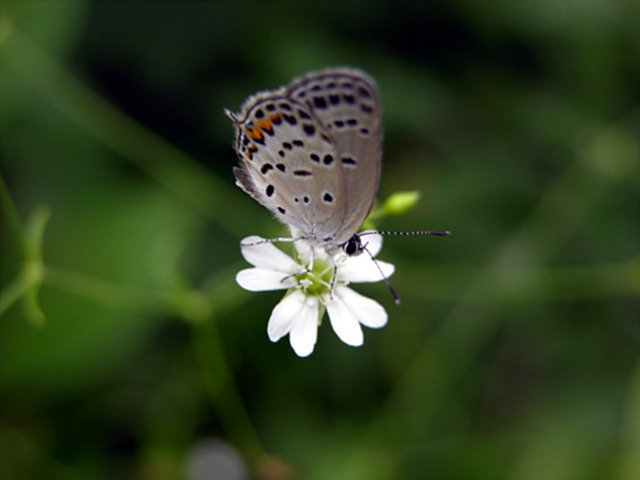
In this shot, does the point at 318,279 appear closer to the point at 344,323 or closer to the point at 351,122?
the point at 344,323

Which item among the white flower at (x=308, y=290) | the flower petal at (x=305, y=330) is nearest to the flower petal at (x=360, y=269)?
the white flower at (x=308, y=290)

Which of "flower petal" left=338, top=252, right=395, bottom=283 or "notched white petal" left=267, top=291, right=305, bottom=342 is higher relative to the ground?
"flower petal" left=338, top=252, right=395, bottom=283

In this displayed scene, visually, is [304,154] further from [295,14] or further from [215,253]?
[295,14]

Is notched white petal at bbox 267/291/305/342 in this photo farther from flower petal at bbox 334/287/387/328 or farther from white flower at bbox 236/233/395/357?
flower petal at bbox 334/287/387/328

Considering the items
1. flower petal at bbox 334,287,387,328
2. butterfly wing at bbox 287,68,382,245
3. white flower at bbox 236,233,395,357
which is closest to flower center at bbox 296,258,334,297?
white flower at bbox 236,233,395,357

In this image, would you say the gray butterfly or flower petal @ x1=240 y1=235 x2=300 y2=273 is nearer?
the gray butterfly

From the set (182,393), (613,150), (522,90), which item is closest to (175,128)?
(182,393)

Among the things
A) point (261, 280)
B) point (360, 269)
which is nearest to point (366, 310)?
point (360, 269)

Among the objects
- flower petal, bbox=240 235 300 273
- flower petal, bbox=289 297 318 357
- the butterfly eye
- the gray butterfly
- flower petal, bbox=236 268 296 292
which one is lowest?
flower petal, bbox=289 297 318 357
